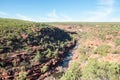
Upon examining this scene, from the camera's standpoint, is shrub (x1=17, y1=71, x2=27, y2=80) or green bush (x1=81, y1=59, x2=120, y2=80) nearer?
green bush (x1=81, y1=59, x2=120, y2=80)

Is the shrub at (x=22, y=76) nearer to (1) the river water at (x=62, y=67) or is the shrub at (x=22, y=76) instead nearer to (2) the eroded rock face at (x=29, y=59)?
(2) the eroded rock face at (x=29, y=59)

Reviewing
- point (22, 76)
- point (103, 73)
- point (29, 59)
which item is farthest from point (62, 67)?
point (103, 73)

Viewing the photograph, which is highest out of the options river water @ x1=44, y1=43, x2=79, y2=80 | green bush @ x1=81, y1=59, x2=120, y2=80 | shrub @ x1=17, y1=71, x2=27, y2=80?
green bush @ x1=81, y1=59, x2=120, y2=80

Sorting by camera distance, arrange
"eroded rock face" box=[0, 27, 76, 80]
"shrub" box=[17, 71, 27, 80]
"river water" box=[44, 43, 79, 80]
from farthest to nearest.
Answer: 1. "river water" box=[44, 43, 79, 80]
2. "eroded rock face" box=[0, 27, 76, 80]
3. "shrub" box=[17, 71, 27, 80]

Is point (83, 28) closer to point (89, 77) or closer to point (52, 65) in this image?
point (52, 65)

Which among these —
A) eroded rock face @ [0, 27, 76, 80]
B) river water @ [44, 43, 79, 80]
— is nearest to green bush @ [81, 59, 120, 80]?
river water @ [44, 43, 79, 80]

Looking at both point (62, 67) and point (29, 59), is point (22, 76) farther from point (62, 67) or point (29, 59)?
point (62, 67)

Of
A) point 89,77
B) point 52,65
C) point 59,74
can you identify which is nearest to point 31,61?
point 52,65

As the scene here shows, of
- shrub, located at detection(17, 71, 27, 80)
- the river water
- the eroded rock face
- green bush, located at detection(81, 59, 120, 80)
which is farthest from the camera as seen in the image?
the river water

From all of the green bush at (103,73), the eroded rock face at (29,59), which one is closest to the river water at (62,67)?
the eroded rock face at (29,59)

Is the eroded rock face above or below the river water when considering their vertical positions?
above

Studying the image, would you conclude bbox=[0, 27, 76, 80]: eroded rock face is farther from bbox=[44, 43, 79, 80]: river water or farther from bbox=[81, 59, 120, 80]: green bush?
bbox=[81, 59, 120, 80]: green bush
